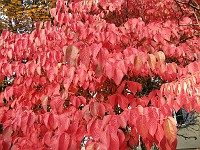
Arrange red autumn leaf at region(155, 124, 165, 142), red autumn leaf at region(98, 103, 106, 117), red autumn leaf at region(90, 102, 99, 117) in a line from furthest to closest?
1. red autumn leaf at region(98, 103, 106, 117)
2. red autumn leaf at region(90, 102, 99, 117)
3. red autumn leaf at region(155, 124, 165, 142)

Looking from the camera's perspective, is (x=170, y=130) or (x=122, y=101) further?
(x=122, y=101)

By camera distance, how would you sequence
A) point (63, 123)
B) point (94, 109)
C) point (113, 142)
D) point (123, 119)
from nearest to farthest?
1. point (113, 142)
2. point (123, 119)
3. point (63, 123)
4. point (94, 109)

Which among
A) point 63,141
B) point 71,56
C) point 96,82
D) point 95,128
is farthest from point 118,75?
point 96,82

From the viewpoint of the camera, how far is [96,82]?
10.6ft

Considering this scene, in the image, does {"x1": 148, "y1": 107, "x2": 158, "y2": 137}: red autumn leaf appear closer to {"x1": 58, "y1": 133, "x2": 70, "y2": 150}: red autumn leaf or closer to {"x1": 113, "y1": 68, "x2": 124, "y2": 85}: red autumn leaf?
{"x1": 113, "y1": 68, "x2": 124, "y2": 85}: red autumn leaf

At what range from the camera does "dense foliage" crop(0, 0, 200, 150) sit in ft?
6.27

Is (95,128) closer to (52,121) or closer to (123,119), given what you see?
(123,119)

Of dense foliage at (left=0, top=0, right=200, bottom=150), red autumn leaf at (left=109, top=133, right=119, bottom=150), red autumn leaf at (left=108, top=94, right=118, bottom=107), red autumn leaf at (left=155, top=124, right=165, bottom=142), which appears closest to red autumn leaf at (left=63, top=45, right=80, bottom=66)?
dense foliage at (left=0, top=0, right=200, bottom=150)

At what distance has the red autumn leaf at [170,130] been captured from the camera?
1717mm

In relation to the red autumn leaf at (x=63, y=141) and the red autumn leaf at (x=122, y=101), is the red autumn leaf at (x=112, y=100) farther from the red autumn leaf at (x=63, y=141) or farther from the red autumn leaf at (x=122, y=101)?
the red autumn leaf at (x=63, y=141)

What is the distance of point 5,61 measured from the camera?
141 inches

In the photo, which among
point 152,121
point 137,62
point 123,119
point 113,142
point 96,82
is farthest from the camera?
point 96,82

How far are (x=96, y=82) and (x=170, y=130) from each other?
161 centimetres

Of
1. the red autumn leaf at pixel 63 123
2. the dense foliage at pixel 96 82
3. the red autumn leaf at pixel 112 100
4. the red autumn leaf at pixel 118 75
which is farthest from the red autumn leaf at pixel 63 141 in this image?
the red autumn leaf at pixel 112 100
